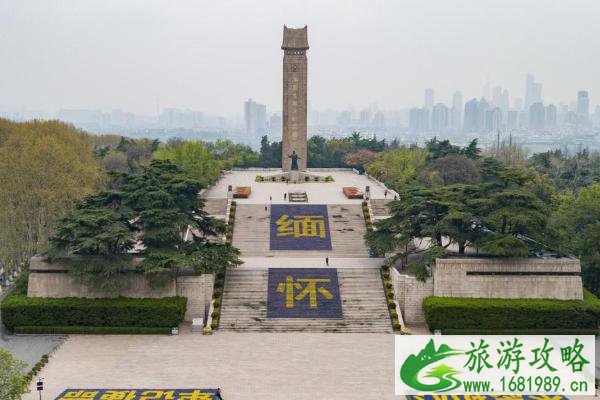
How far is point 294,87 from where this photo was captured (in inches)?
2199

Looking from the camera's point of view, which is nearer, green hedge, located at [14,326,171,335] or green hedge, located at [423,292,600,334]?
green hedge, located at [14,326,171,335]

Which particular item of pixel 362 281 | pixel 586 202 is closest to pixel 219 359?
pixel 362 281

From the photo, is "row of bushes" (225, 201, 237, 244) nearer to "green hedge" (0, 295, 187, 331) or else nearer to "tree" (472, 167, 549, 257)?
"green hedge" (0, 295, 187, 331)

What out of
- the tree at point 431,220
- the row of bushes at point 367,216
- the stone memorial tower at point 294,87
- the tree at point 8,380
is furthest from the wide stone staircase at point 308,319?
the stone memorial tower at point 294,87

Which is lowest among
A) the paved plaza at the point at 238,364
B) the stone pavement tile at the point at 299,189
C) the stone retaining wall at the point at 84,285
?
the paved plaza at the point at 238,364

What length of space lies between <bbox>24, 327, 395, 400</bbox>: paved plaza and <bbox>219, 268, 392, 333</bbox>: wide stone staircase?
0.74 meters

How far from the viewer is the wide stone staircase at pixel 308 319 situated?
30688mm

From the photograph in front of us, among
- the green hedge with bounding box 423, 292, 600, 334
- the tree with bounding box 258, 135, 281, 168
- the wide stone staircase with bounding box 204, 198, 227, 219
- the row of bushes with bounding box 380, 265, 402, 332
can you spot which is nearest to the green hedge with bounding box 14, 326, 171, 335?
the row of bushes with bounding box 380, 265, 402, 332

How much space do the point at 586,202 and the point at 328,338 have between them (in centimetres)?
1938

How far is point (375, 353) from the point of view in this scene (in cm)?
2783

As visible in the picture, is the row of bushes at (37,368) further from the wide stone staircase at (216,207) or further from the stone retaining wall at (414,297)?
the wide stone staircase at (216,207)

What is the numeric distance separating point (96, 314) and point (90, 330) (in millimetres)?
743

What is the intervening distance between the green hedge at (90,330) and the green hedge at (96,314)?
0.15 m

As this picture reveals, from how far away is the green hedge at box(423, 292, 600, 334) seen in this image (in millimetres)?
30452
